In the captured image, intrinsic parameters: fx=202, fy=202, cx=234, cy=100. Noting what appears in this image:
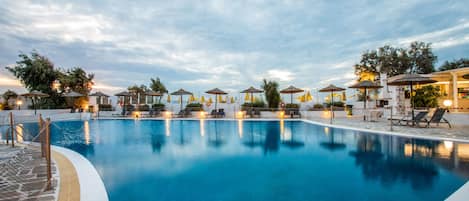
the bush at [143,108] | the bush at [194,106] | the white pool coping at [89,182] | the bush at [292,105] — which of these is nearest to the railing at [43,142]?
the white pool coping at [89,182]

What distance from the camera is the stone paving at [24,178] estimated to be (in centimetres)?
261

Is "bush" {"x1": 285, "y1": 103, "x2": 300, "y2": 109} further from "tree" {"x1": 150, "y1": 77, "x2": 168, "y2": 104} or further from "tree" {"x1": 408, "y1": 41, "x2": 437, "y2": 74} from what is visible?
"tree" {"x1": 408, "y1": 41, "x2": 437, "y2": 74}

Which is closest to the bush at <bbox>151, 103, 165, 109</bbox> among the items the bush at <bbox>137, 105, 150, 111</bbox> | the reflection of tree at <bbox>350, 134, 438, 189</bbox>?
the bush at <bbox>137, 105, 150, 111</bbox>

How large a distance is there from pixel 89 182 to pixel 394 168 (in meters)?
5.65

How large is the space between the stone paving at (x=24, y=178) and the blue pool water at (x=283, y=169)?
0.79m

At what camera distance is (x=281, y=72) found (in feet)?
67.6

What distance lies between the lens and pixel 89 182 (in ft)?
10.5

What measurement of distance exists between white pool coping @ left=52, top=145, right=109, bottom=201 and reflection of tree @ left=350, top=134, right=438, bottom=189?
4.40 m

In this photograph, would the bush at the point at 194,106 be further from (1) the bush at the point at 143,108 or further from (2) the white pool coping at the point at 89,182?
(2) the white pool coping at the point at 89,182

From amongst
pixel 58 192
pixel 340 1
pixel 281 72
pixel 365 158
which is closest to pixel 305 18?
pixel 340 1

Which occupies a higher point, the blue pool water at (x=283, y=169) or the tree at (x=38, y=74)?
the tree at (x=38, y=74)

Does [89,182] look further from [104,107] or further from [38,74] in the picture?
[38,74]

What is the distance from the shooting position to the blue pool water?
3.05 metres

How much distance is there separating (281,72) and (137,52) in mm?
13396
